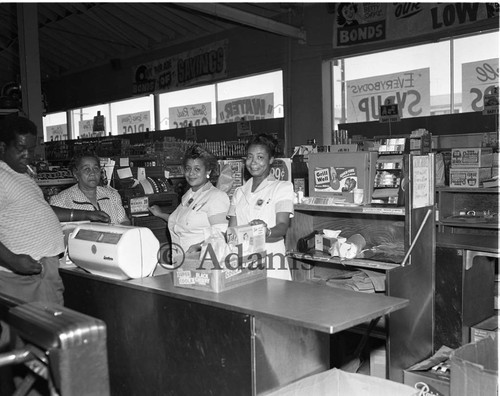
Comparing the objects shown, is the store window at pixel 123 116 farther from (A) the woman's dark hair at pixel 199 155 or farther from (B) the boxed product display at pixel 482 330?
(B) the boxed product display at pixel 482 330

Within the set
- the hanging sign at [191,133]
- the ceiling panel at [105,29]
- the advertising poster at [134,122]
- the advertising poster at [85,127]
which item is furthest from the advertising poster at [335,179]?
the advertising poster at [85,127]

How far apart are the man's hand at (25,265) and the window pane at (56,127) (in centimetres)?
1369

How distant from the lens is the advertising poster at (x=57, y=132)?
1559cm

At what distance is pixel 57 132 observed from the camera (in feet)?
52.2

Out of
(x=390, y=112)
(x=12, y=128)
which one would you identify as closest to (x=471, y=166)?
(x=390, y=112)

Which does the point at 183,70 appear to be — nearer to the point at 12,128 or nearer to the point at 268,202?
the point at 268,202

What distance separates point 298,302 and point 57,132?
15083mm

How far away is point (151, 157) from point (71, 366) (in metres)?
5.74

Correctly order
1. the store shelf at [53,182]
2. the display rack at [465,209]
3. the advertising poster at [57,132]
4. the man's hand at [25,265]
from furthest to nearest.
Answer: the advertising poster at [57,132], the display rack at [465,209], the store shelf at [53,182], the man's hand at [25,265]

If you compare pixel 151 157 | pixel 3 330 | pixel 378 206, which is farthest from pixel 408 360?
pixel 151 157

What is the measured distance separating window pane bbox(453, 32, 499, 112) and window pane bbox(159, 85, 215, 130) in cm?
507

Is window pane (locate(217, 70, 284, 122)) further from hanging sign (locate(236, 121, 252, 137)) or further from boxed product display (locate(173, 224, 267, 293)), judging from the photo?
boxed product display (locate(173, 224, 267, 293))

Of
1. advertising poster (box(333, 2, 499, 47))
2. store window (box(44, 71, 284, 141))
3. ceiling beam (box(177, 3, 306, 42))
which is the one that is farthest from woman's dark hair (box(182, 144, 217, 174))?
store window (box(44, 71, 284, 141))

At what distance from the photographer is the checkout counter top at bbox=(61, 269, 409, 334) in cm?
196
